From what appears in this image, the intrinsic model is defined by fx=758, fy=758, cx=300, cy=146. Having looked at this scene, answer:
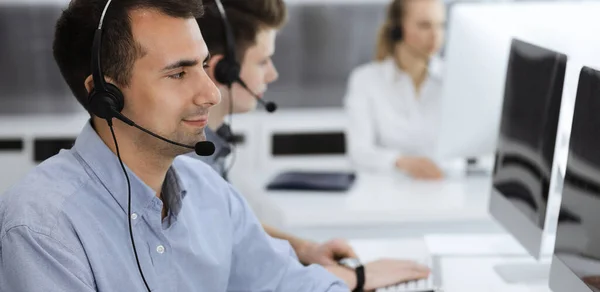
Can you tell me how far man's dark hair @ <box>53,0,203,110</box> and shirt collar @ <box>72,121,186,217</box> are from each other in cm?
6

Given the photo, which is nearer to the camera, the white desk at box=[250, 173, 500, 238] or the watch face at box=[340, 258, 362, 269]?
the watch face at box=[340, 258, 362, 269]

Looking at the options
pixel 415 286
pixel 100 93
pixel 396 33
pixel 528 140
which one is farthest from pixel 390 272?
pixel 396 33

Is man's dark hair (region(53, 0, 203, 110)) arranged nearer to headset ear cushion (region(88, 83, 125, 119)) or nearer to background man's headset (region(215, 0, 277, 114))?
headset ear cushion (region(88, 83, 125, 119))

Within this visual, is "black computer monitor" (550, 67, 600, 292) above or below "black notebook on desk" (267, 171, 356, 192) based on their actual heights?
above

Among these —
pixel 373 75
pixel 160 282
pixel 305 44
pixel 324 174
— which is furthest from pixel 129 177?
pixel 305 44

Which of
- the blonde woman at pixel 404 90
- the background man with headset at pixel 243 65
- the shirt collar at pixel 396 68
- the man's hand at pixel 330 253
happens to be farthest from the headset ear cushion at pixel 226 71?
the shirt collar at pixel 396 68

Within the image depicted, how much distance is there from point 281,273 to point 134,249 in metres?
0.39

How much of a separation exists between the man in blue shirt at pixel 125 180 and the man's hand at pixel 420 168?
4.05 ft

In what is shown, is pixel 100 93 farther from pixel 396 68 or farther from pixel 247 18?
pixel 396 68

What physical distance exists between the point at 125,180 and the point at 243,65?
0.69m

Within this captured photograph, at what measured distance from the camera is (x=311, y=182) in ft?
7.43

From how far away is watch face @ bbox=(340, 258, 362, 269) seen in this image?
1.54 m

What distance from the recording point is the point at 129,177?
1160 millimetres

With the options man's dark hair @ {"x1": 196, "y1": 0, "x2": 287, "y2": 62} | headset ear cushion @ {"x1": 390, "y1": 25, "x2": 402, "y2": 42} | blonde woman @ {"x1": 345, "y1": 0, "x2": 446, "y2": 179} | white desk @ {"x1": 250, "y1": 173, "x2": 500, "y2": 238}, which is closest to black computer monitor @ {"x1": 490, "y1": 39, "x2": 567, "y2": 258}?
white desk @ {"x1": 250, "y1": 173, "x2": 500, "y2": 238}
